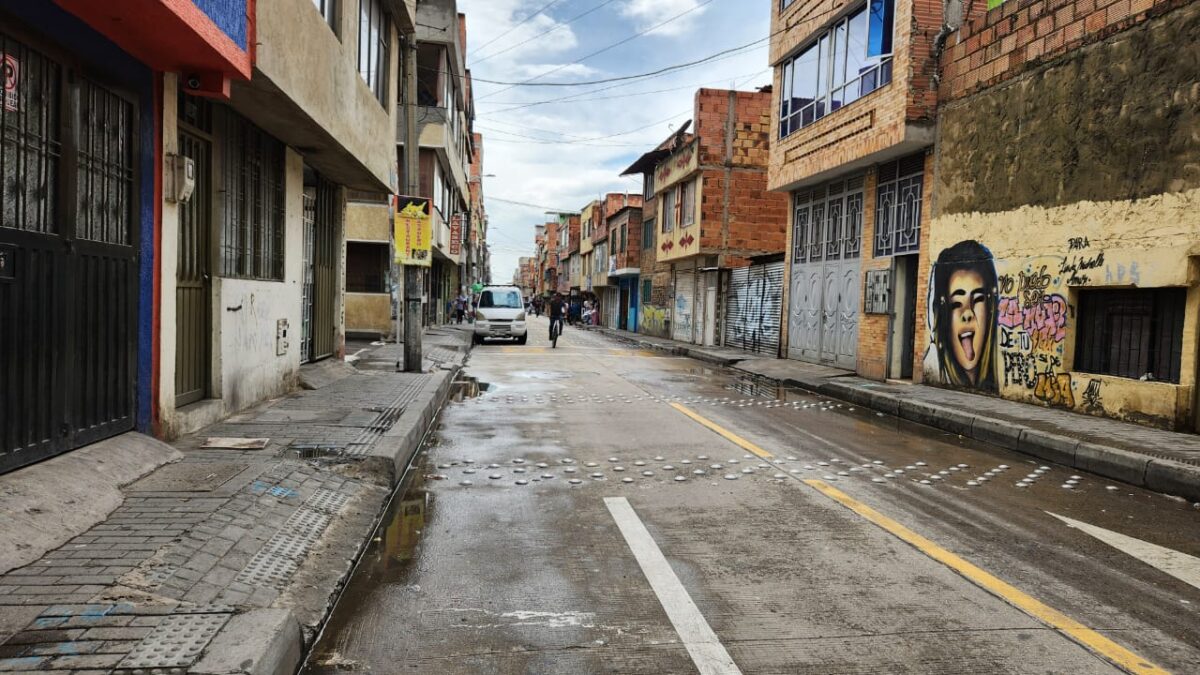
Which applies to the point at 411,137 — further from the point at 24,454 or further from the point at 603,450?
the point at 24,454

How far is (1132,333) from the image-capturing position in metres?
10.3

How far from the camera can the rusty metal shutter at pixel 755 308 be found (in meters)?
22.6

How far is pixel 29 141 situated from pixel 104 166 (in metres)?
0.92

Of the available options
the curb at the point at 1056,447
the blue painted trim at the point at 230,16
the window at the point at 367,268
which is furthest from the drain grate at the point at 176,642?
the window at the point at 367,268

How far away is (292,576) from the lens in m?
4.08

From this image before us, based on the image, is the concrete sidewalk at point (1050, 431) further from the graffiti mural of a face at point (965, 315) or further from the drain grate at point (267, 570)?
the drain grate at point (267, 570)

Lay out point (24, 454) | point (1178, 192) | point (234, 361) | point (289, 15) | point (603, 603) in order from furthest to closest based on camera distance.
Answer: point (1178, 192) < point (234, 361) < point (289, 15) < point (24, 454) < point (603, 603)

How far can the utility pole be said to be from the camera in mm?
14086

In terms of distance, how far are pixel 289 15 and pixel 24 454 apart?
490 centimetres

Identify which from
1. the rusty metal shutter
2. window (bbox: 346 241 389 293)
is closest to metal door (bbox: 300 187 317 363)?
window (bbox: 346 241 389 293)

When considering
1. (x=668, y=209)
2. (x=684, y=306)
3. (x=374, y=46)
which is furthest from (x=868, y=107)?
(x=668, y=209)

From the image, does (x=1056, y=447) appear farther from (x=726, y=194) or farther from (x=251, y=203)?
(x=726, y=194)

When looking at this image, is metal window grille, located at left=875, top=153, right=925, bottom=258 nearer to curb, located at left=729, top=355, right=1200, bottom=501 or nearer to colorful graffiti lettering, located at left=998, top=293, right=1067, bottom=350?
colorful graffiti lettering, located at left=998, top=293, right=1067, bottom=350

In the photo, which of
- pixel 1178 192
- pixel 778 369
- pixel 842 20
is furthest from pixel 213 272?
pixel 842 20
